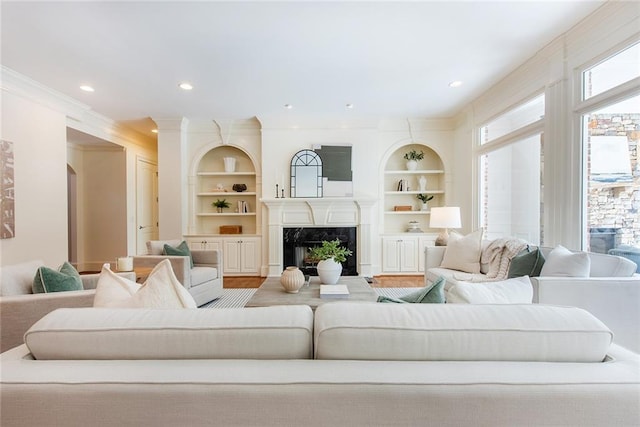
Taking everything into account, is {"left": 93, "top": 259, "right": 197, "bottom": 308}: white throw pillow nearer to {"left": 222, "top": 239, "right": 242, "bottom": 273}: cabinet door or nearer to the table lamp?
the table lamp

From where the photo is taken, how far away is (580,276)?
2.11 m

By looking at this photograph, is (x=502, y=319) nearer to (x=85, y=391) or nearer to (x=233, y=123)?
(x=85, y=391)

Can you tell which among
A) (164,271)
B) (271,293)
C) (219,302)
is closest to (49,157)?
(219,302)

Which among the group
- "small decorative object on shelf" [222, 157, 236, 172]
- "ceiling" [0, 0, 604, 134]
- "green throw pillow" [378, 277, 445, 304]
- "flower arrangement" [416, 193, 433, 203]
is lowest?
"green throw pillow" [378, 277, 445, 304]

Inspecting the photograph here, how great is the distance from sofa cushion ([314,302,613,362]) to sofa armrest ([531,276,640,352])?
1.35 metres

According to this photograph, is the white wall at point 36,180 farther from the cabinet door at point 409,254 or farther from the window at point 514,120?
the window at point 514,120

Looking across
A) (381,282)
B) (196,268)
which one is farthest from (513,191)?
(196,268)

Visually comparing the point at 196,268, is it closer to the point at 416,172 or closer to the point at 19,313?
the point at 19,313

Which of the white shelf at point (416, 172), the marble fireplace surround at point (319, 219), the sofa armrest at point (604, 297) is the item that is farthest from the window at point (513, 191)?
the marble fireplace surround at point (319, 219)

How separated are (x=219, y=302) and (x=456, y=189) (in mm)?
4205

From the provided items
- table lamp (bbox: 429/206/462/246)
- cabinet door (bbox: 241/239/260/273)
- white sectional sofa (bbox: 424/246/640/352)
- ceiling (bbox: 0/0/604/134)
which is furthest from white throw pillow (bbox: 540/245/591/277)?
cabinet door (bbox: 241/239/260/273)

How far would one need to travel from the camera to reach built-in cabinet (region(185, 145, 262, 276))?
17.5 feet

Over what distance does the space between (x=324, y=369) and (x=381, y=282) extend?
13.9ft

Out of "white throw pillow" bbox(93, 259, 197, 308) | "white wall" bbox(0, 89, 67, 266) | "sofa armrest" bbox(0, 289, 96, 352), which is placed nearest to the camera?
"white throw pillow" bbox(93, 259, 197, 308)
